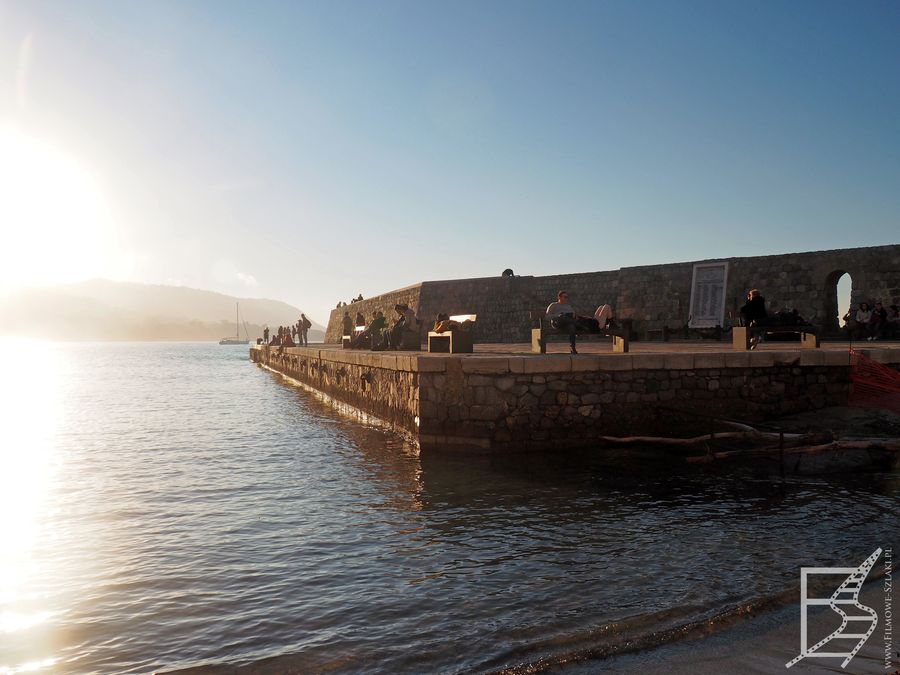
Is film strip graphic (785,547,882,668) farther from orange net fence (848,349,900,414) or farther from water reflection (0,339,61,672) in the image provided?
orange net fence (848,349,900,414)

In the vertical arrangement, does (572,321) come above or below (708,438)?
above

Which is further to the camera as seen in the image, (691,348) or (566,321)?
(691,348)

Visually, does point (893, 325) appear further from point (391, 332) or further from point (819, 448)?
point (391, 332)

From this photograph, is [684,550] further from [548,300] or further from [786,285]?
[548,300]

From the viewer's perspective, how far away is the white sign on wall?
20844mm

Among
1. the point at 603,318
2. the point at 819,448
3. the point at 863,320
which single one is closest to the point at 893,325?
the point at 863,320

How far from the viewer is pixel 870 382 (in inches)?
419

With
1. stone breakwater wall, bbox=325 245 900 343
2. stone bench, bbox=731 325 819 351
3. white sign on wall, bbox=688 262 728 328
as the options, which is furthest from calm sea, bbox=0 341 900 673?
white sign on wall, bbox=688 262 728 328

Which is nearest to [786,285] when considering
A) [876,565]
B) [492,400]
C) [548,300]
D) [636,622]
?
[548,300]

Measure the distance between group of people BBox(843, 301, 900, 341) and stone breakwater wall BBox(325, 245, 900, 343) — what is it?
452 millimetres

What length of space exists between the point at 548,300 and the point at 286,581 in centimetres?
2290

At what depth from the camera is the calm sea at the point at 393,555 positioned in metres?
3.98

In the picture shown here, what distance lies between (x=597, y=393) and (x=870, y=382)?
4.70 m

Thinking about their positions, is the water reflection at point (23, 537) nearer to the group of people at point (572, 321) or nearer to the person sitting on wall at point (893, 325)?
the group of people at point (572, 321)
